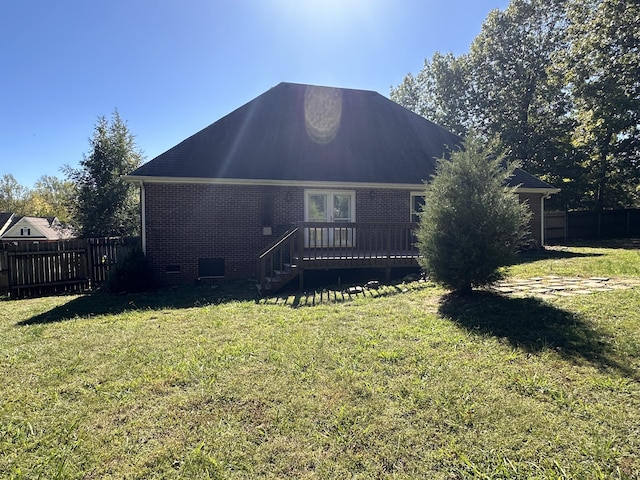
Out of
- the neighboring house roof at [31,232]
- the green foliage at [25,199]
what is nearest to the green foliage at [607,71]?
the neighboring house roof at [31,232]

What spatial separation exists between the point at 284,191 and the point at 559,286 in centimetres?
784

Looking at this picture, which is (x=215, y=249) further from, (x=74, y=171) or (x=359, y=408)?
(x=74, y=171)

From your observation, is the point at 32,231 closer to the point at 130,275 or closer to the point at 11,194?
the point at 11,194

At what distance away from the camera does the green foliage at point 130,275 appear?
9672 mm

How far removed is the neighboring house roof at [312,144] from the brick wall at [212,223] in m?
0.52

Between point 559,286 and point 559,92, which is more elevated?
point 559,92

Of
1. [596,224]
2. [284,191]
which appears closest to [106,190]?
[284,191]

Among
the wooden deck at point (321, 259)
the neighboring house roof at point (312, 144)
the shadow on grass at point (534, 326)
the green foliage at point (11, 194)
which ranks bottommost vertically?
the shadow on grass at point (534, 326)

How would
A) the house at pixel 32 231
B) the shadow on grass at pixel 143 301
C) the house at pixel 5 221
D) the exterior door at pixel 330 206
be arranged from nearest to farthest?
the shadow on grass at pixel 143 301 < the exterior door at pixel 330 206 < the house at pixel 32 231 < the house at pixel 5 221

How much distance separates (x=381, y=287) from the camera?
27.3 feet

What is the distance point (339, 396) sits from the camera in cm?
323

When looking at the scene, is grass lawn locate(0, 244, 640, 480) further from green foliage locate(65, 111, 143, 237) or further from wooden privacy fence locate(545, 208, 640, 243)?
wooden privacy fence locate(545, 208, 640, 243)

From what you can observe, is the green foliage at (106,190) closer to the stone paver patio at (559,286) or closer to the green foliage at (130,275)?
the green foliage at (130,275)

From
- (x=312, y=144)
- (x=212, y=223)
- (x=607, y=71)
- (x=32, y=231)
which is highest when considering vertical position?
(x=607, y=71)
